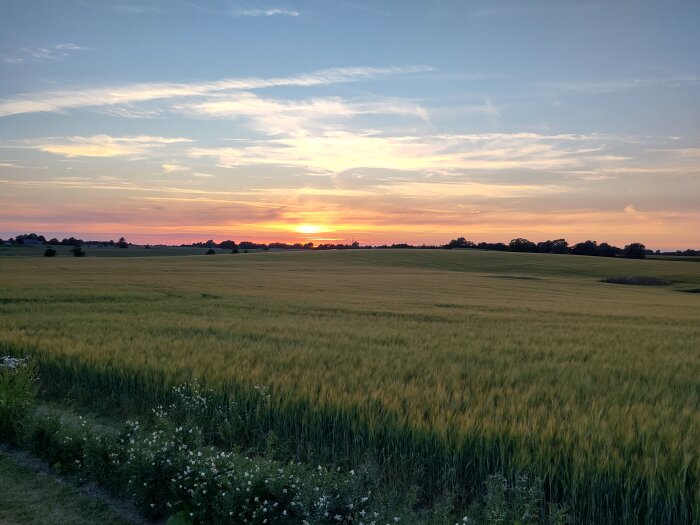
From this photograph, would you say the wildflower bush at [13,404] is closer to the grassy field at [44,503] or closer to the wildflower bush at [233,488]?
the grassy field at [44,503]

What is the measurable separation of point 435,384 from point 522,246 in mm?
104827

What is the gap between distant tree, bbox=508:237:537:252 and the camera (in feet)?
352

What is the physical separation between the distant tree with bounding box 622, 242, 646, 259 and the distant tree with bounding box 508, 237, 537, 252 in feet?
53.2

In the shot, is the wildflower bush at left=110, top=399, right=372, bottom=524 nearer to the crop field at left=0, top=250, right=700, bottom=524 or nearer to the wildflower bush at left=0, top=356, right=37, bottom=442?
the crop field at left=0, top=250, right=700, bottom=524

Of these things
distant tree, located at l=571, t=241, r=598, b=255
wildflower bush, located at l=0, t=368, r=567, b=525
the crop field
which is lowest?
wildflower bush, located at l=0, t=368, r=567, b=525

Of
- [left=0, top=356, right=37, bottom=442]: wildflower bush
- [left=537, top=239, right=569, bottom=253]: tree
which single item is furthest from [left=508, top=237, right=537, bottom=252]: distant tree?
[left=0, top=356, right=37, bottom=442]: wildflower bush

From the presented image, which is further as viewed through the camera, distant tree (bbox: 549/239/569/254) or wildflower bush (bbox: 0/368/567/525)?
distant tree (bbox: 549/239/569/254)

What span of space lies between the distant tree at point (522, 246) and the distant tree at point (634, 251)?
16.2 metres

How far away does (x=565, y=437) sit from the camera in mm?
5930

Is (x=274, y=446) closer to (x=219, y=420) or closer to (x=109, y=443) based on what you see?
(x=219, y=420)

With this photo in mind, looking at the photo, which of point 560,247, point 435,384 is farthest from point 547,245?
point 435,384

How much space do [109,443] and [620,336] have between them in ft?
48.8

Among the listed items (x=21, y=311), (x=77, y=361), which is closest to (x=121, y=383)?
(x=77, y=361)

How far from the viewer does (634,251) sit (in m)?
96.9
